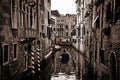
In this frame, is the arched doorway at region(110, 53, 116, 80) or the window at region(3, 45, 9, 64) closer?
the window at region(3, 45, 9, 64)

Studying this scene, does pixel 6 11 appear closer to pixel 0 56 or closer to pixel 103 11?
pixel 0 56

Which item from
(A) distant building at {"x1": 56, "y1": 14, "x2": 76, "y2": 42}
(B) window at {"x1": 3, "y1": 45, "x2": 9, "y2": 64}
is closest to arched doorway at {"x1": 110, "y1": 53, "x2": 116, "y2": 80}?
(B) window at {"x1": 3, "y1": 45, "x2": 9, "y2": 64}

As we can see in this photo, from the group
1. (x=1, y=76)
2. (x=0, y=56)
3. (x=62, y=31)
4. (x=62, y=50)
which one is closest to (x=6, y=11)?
(x=0, y=56)

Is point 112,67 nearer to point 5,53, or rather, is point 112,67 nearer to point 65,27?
point 5,53

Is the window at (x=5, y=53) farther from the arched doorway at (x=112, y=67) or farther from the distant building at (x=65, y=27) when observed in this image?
the distant building at (x=65, y=27)

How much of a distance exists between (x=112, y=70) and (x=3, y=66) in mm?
5336

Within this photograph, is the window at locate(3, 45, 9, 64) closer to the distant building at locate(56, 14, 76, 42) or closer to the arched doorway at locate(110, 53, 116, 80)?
the arched doorway at locate(110, 53, 116, 80)

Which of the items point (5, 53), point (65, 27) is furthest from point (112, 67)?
point (65, 27)

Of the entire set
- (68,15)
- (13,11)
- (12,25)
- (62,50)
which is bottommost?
(62,50)

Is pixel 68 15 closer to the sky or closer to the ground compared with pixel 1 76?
closer to the sky

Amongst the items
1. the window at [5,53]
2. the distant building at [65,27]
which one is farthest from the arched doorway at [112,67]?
the distant building at [65,27]

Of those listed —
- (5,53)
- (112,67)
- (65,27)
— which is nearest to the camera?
(5,53)

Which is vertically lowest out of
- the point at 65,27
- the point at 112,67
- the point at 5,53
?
the point at 112,67

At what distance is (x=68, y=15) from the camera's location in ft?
219
